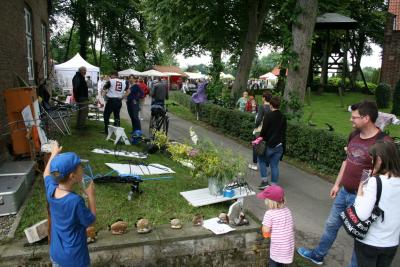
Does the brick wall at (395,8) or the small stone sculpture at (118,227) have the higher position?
the brick wall at (395,8)

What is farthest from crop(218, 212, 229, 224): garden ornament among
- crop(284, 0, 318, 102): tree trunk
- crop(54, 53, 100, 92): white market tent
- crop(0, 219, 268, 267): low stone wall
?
crop(54, 53, 100, 92): white market tent

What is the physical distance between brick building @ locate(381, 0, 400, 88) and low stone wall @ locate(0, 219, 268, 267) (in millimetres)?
23888

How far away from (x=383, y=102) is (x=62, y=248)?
2147 centimetres

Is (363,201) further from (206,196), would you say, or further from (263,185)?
(263,185)

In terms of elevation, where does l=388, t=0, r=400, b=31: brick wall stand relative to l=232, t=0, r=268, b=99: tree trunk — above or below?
above

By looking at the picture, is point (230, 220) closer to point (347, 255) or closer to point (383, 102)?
point (347, 255)

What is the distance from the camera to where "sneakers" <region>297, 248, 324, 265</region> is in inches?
189

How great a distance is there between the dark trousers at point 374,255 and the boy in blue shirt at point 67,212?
2431 millimetres

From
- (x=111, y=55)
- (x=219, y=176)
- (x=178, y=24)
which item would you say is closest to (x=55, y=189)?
(x=219, y=176)

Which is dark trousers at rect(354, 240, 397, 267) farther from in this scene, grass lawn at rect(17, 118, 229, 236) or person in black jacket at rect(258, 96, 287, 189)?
person in black jacket at rect(258, 96, 287, 189)

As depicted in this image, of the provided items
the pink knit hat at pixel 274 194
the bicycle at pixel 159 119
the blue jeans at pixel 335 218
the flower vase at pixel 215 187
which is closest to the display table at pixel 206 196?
the flower vase at pixel 215 187

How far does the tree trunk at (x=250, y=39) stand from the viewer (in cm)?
1664

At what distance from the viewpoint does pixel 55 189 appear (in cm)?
297

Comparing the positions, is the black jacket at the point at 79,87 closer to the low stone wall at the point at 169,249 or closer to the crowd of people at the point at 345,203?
the low stone wall at the point at 169,249
